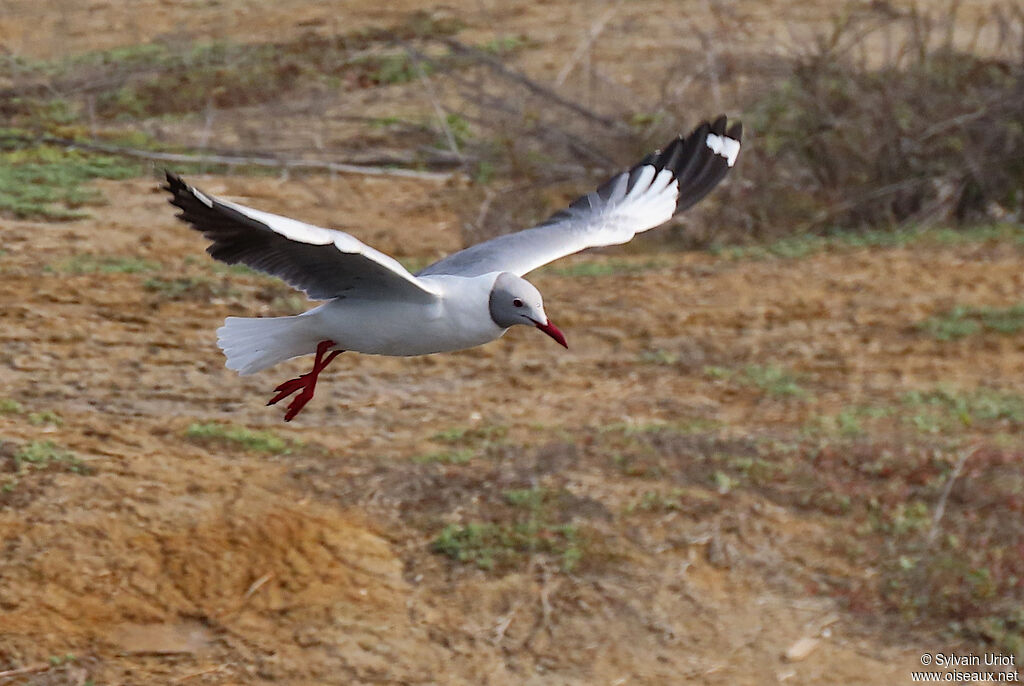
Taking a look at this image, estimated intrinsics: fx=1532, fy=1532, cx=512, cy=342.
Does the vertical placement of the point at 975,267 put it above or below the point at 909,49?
below

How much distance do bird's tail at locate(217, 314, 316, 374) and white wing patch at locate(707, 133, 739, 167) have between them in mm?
2183

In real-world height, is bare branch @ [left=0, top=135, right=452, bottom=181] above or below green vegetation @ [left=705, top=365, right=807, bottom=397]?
above

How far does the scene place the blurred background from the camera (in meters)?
6.03

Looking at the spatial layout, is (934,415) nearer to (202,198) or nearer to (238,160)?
(202,198)

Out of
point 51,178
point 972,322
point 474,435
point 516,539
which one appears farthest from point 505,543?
point 51,178

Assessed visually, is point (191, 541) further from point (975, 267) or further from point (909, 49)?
point (909, 49)

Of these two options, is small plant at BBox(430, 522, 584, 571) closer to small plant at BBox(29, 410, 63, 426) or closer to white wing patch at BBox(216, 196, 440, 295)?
small plant at BBox(29, 410, 63, 426)

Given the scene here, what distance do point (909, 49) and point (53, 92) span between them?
20.6 ft

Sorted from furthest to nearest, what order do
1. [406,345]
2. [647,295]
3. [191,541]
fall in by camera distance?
[647,295] < [191,541] < [406,345]

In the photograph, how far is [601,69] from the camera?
1244cm

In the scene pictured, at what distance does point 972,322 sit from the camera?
8766 mm

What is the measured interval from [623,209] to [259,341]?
1.79m

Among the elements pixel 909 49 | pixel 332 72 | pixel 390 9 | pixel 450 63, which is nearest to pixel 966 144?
pixel 909 49

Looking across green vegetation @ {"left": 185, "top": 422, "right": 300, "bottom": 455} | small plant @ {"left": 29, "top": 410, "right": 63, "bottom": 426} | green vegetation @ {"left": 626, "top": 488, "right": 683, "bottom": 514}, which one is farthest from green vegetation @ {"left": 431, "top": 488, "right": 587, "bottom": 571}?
small plant @ {"left": 29, "top": 410, "right": 63, "bottom": 426}
